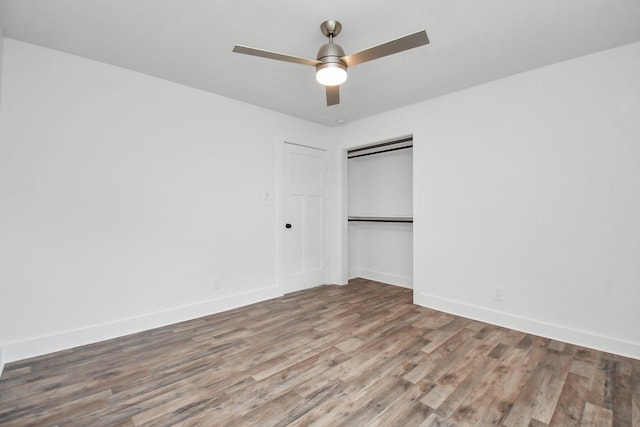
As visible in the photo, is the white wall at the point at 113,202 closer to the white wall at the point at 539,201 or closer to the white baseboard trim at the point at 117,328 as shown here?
the white baseboard trim at the point at 117,328

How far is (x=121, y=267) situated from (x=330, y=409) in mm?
2306

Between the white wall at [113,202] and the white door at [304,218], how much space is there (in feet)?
1.77

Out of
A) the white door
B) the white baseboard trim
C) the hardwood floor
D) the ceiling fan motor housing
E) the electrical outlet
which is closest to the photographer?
the hardwood floor

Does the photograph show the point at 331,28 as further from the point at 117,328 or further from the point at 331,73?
the point at 117,328

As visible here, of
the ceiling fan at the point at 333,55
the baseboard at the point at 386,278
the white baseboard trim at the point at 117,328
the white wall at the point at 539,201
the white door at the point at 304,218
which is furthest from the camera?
the baseboard at the point at 386,278

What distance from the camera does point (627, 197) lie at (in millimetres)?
2371

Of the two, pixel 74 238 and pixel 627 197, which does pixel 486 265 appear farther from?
pixel 74 238

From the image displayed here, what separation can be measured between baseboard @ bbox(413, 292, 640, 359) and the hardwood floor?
0.32 ft

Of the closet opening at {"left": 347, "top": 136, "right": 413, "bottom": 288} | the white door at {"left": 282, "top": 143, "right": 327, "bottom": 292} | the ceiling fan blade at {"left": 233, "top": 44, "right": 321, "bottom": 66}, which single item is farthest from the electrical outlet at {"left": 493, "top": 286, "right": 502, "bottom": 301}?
the ceiling fan blade at {"left": 233, "top": 44, "right": 321, "bottom": 66}

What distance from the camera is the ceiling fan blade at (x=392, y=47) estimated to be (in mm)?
1714

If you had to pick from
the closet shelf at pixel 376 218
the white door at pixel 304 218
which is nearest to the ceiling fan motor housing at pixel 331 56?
the white door at pixel 304 218

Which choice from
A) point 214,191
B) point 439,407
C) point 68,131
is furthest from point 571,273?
point 68,131

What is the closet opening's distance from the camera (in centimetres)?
444

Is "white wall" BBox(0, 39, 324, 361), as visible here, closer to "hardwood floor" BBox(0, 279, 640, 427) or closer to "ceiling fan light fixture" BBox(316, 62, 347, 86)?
"hardwood floor" BBox(0, 279, 640, 427)
